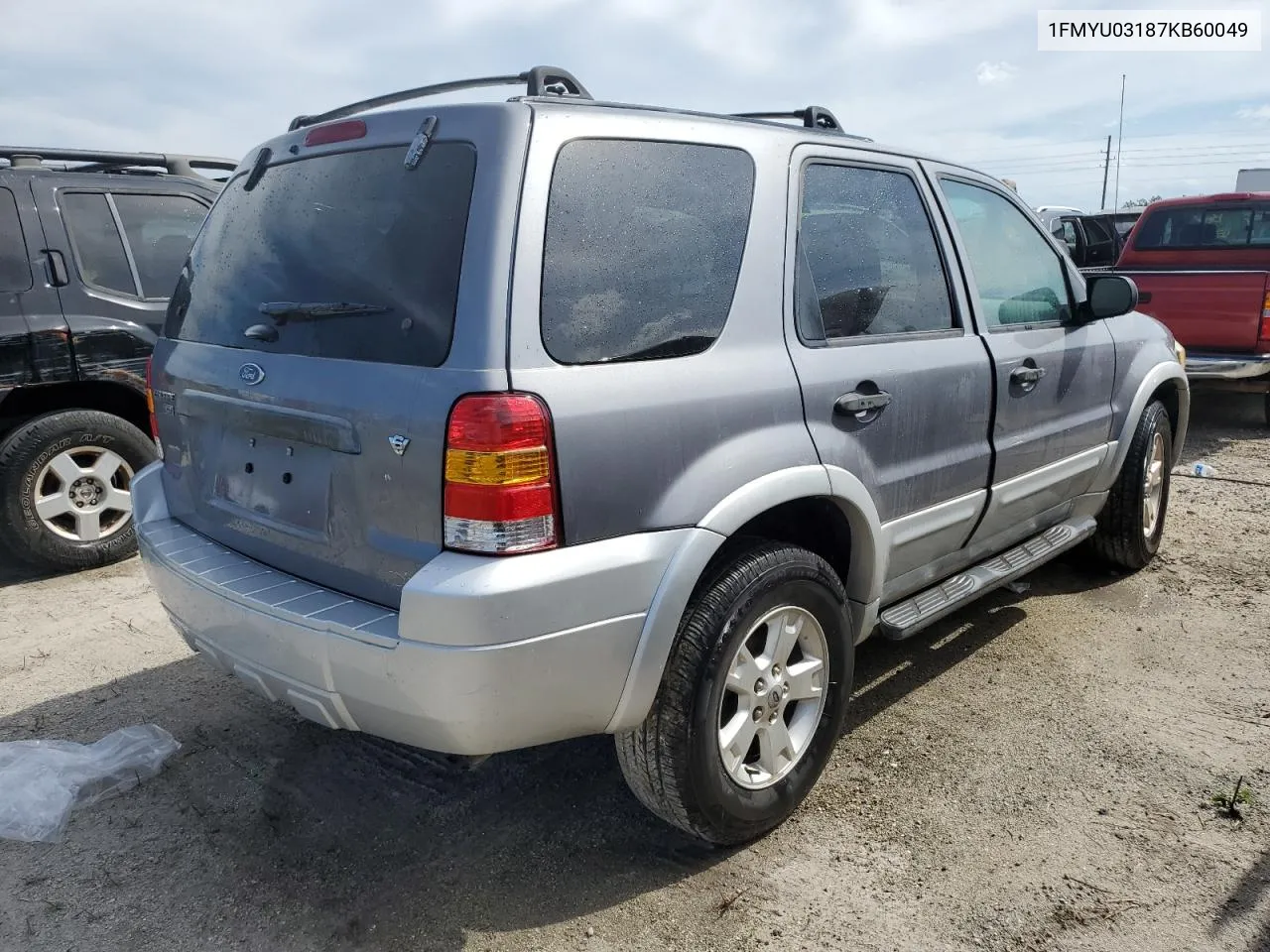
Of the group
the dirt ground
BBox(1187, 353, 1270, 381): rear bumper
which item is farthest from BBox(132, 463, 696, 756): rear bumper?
BBox(1187, 353, 1270, 381): rear bumper

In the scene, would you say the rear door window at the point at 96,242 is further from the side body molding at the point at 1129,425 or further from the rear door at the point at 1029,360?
the side body molding at the point at 1129,425

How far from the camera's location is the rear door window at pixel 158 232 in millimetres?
5297

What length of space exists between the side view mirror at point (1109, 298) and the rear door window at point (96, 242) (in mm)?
4706

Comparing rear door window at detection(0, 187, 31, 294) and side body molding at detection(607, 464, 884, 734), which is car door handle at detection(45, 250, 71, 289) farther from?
side body molding at detection(607, 464, 884, 734)

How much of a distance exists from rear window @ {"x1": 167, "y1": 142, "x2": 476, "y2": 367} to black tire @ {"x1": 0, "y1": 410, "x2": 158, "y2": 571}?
251 centimetres

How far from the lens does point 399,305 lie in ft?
7.21

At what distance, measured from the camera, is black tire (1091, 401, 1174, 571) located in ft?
14.5

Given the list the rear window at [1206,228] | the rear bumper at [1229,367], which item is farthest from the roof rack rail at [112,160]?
the rear window at [1206,228]

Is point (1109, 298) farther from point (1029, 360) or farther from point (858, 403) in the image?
point (858, 403)

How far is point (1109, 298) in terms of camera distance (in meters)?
3.85

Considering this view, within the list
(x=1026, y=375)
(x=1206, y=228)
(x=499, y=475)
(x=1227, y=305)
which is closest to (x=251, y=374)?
(x=499, y=475)

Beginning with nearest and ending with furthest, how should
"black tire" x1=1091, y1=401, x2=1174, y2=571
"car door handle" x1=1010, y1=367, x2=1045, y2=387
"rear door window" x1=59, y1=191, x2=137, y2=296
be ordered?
1. "car door handle" x1=1010, y1=367, x2=1045, y2=387
2. "black tire" x1=1091, y1=401, x2=1174, y2=571
3. "rear door window" x1=59, y1=191, x2=137, y2=296

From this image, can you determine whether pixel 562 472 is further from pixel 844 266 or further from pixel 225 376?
pixel 844 266

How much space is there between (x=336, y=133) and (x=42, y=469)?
3.24 meters
